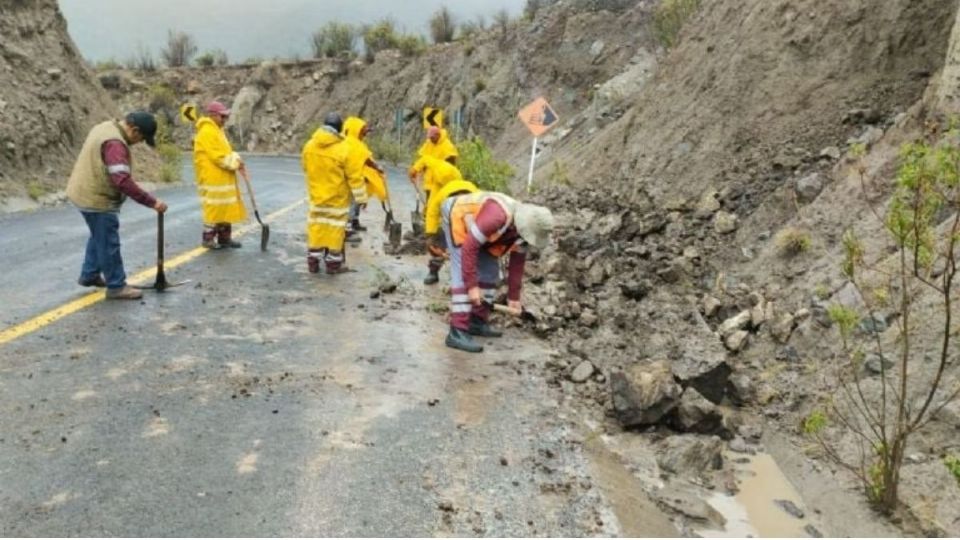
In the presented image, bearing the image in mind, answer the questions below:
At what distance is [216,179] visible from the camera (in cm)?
999

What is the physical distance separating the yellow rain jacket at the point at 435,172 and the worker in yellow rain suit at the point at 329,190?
116 centimetres

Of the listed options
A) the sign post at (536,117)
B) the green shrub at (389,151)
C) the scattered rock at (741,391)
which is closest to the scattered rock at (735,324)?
the scattered rock at (741,391)

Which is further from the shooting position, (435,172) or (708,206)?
(435,172)

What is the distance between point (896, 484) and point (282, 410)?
3.25 meters

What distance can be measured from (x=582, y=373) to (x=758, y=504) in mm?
1774

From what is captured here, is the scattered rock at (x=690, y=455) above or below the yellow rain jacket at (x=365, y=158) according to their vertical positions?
below

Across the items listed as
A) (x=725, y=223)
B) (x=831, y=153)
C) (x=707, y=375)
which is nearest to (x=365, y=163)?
(x=725, y=223)

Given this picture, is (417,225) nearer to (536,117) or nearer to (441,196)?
(536,117)

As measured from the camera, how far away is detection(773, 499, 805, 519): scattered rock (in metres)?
4.17

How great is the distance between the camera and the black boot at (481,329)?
6.87m

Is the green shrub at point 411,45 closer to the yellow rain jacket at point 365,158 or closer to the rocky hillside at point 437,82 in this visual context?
Result: the rocky hillside at point 437,82

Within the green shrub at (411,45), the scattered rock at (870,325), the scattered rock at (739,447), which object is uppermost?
the green shrub at (411,45)

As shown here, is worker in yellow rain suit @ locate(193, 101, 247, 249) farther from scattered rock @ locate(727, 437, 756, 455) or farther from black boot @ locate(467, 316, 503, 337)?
scattered rock @ locate(727, 437, 756, 455)

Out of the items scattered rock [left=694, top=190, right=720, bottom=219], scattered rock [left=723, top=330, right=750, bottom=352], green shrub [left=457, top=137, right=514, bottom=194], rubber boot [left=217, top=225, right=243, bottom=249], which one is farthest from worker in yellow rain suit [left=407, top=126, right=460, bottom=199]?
scattered rock [left=723, top=330, right=750, bottom=352]
